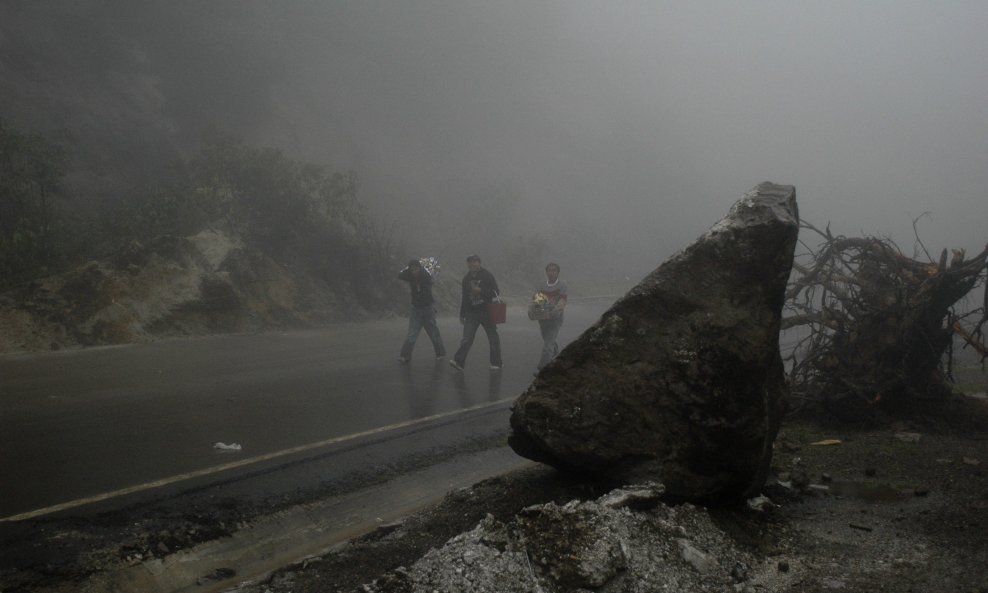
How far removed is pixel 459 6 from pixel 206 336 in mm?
40538

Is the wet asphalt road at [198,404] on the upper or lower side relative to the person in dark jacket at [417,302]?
lower

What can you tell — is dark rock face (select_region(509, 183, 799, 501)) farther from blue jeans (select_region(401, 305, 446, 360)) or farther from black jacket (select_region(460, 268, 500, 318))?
blue jeans (select_region(401, 305, 446, 360))

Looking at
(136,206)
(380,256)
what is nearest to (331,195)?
(380,256)

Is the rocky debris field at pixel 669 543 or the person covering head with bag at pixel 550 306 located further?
the person covering head with bag at pixel 550 306

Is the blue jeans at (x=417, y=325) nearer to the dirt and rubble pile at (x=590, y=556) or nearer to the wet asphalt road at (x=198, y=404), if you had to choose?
the wet asphalt road at (x=198, y=404)

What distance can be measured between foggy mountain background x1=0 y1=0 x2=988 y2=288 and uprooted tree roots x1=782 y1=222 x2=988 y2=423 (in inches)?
24.1

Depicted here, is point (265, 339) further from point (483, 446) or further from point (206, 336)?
point (483, 446)

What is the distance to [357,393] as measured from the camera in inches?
366

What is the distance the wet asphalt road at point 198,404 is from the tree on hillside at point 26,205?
2403 mm

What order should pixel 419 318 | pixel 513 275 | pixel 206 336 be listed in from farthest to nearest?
pixel 513 275 → pixel 206 336 → pixel 419 318

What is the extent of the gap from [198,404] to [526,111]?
161 feet

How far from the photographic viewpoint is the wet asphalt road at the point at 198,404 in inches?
227

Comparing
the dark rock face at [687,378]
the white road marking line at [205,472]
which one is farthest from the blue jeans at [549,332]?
the dark rock face at [687,378]

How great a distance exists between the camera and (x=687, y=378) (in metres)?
4.46
